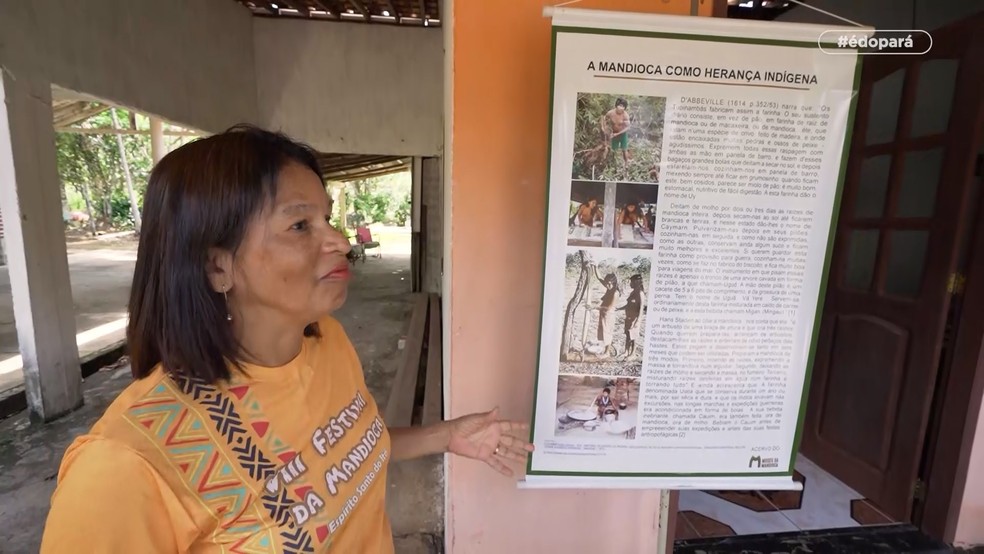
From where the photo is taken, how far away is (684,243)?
1.12 meters

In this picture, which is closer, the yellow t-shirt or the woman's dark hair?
the yellow t-shirt

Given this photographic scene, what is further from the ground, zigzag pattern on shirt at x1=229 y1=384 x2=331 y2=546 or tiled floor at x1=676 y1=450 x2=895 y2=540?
zigzag pattern on shirt at x1=229 y1=384 x2=331 y2=546

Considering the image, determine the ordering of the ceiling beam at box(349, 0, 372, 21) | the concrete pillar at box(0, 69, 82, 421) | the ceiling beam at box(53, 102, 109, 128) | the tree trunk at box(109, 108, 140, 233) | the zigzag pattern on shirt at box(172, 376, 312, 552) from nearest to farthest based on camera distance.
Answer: the zigzag pattern on shirt at box(172, 376, 312, 552)
the concrete pillar at box(0, 69, 82, 421)
the ceiling beam at box(349, 0, 372, 21)
the ceiling beam at box(53, 102, 109, 128)
the tree trunk at box(109, 108, 140, 233)

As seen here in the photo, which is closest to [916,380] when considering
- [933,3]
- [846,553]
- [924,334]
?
[924,334]

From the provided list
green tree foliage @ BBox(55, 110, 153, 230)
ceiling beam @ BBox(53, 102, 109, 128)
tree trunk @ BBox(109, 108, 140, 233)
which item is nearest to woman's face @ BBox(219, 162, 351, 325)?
ceiling beam @ BBox(53, 102, 109, 128)

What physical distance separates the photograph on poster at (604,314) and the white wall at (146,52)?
348cm

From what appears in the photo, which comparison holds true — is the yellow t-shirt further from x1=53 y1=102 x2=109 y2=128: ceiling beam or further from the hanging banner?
x1=53 y1=102 x2=109 y2=128: ceiling beam

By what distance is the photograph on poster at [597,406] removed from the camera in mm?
1181

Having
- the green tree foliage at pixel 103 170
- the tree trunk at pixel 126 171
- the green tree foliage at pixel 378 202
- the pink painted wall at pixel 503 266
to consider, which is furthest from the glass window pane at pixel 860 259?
the green tree foliage at pixel 378 202

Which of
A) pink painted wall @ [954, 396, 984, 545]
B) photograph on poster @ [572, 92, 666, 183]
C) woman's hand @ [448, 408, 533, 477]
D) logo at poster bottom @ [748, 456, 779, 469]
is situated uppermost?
photograph on poster @ [572, 92, 666, 183]

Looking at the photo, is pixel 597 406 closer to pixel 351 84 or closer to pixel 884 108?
pixel 884 108

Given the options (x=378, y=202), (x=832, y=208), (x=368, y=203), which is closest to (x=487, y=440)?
(x=832, y=208)

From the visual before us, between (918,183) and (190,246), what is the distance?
2.90 m

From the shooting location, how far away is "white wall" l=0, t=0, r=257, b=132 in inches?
116
